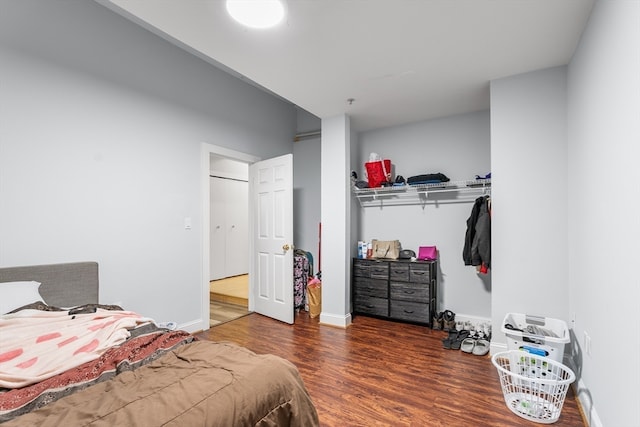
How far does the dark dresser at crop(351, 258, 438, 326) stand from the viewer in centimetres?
357

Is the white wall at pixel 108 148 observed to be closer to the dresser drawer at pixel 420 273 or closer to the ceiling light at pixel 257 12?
the ceiling light at pixel 257 12

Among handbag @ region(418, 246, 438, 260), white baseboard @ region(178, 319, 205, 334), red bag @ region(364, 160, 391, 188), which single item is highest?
red bag @ region(364, 160, 391, 188)

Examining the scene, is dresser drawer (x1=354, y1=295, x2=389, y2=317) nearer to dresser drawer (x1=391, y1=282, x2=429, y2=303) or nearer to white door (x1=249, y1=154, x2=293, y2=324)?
dresser drawer (x1=391, y1=282, x2=429, y2=303)

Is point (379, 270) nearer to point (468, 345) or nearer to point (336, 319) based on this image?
point (336, 319)

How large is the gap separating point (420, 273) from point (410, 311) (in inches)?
18.4

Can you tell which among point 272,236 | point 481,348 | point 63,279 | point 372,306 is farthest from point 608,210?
point 63,279

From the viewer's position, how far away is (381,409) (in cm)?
200

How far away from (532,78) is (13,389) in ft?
12.4

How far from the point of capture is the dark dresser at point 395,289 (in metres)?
3.57

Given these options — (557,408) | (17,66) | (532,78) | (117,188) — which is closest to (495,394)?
(557,408)

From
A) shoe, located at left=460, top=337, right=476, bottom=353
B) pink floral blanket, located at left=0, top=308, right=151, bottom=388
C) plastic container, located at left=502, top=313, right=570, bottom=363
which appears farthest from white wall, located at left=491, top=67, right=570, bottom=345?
pink floral blanket, located at left=0, top=308, right=151, bottom=388

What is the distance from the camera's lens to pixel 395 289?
373cm

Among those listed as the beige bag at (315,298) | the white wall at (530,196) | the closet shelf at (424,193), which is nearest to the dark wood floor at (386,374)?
the beige bag at (315,298)

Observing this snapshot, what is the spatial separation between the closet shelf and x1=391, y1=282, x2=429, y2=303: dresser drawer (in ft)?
3.45
